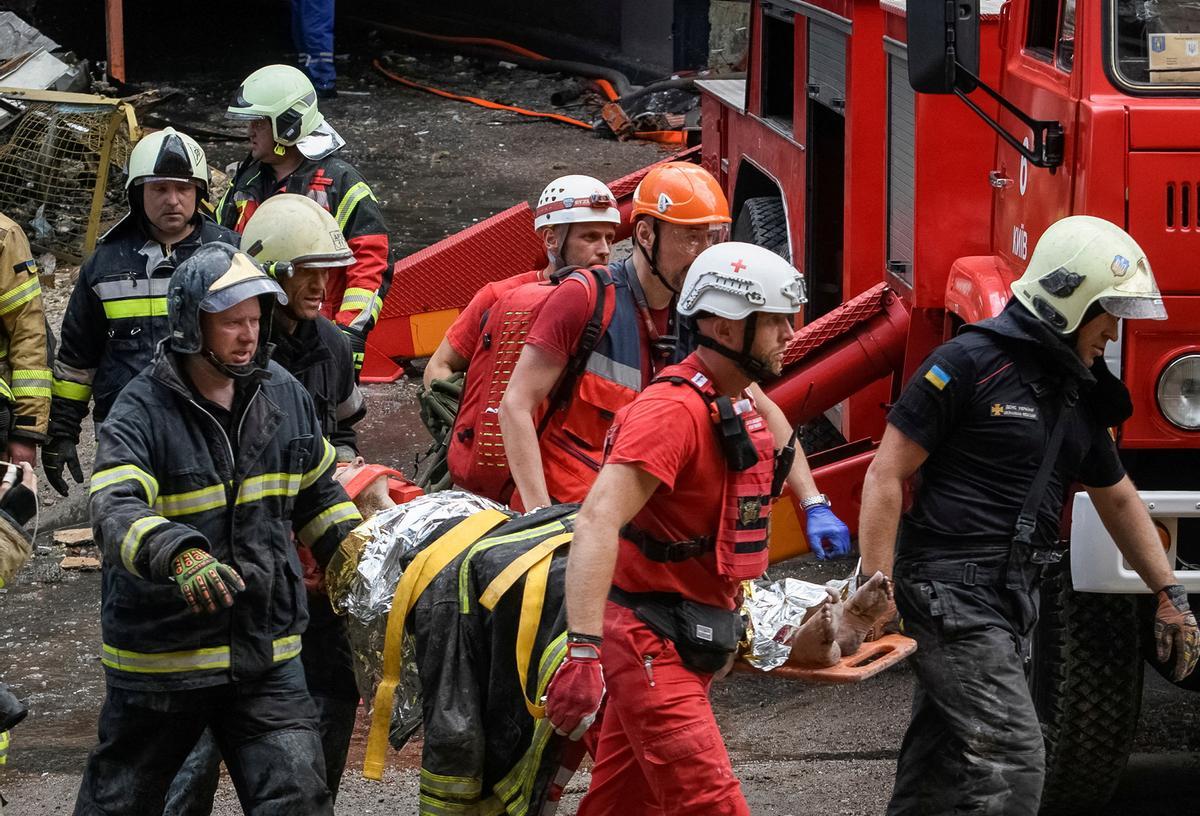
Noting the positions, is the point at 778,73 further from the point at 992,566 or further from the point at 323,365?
the point at 992,566

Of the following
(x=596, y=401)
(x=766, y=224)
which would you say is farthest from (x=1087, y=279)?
(x=766, y=224)

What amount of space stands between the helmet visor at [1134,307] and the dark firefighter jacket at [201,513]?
1.97m

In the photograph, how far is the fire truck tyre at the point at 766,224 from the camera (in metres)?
→ 8.00

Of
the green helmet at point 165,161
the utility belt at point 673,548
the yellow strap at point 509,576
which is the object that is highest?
the green helmet at point 165,161

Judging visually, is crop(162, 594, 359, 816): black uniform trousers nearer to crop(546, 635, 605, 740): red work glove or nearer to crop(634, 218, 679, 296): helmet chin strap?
crop(546, 635, 605, 740): red work glove

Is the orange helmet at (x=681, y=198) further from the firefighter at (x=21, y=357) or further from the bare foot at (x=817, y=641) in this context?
the firefighter at (x=21, y=357)

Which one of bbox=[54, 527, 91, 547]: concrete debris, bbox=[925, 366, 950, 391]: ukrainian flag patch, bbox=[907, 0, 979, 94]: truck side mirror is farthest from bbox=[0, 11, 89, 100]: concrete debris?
bbox=[925, 366, 950, 391]: ukrainian flag patch

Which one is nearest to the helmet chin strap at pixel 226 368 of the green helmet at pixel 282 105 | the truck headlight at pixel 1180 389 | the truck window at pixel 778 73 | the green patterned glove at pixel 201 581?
the green patterned glove at pixel 201 581

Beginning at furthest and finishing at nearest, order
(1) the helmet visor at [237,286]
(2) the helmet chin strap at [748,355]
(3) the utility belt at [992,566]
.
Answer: (3) the utility belt at [992,566] < (1) the helmet visor at [237,286] < (2) the helmet chin strap at [748,355]

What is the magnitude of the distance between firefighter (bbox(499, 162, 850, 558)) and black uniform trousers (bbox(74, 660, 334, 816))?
101cm

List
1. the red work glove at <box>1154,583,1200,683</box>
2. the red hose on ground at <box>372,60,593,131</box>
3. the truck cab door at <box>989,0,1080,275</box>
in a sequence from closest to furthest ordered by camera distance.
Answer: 1. the red work glove at <box>1154,583,1200,683</box>
2. the truck cab door at <box>989,0,1080,275</box>
3. the red hose on ground at <box>372,60,593,131</box>

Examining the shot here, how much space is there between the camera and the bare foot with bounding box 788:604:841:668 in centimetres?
409

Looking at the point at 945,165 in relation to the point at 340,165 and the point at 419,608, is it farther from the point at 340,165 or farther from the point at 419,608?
the point at 419,608

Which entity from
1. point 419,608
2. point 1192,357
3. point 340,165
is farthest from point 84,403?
point 1192,357
